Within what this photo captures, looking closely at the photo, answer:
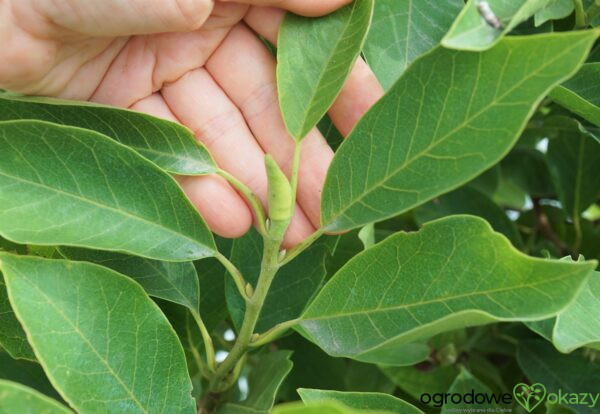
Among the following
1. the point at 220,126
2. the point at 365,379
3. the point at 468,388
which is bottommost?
the point at 365,379

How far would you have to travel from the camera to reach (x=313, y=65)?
990mm

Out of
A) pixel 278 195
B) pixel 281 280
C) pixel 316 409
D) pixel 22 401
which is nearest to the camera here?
pixel 316 409

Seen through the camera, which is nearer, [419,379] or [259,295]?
[259,295]

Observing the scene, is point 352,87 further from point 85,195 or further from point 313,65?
point 85,195

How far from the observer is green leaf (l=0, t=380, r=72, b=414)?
70 centimetres

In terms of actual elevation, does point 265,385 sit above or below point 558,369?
above

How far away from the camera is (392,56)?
3.16 ft

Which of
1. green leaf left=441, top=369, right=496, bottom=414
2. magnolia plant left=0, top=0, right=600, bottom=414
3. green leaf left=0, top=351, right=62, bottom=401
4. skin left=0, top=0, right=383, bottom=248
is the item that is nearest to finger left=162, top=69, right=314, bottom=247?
skin left=0, top=0, right=383, bottom=248

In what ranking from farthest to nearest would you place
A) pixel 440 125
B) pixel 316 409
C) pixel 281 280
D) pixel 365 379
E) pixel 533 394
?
pixel 365 379, pixel 533 394, pixel 281 280, pixel 440 125, pixel 316 409

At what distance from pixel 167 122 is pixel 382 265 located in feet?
1.14

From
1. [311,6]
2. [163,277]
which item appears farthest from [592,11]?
[163,277]

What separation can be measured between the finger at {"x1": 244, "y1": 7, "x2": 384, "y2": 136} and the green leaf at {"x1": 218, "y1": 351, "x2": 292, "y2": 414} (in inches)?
14.5

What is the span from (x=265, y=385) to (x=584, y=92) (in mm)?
615

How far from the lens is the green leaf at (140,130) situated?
3.29ft
